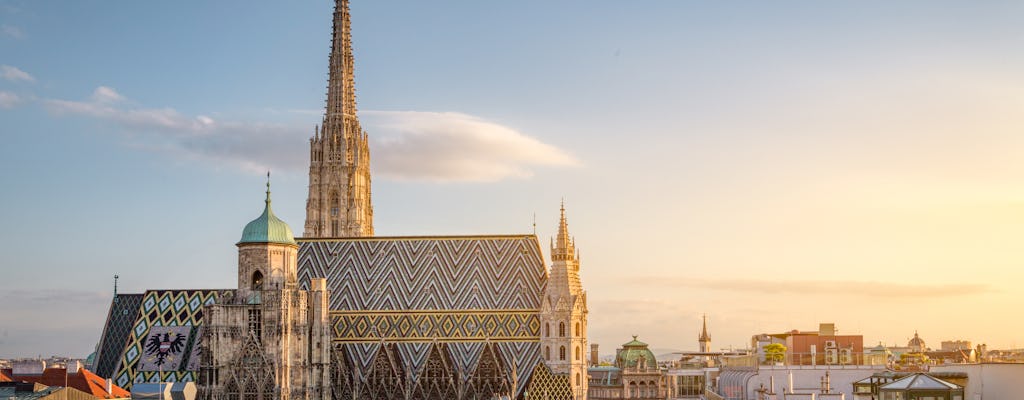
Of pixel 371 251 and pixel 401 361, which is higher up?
pixel 371 251

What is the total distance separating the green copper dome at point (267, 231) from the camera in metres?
90.7

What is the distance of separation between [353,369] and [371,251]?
427 inches

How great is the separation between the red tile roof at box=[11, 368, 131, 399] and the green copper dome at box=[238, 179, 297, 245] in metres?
12.9

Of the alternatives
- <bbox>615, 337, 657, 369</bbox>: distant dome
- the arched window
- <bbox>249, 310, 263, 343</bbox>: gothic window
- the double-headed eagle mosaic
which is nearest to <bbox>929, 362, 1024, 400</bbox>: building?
<bbox>249, 310, 263, 343</bbox>: gothic window

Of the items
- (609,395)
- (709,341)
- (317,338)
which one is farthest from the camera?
(709,341)

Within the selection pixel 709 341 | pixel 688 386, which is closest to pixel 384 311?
pixel 688 386

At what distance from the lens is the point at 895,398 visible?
188ft

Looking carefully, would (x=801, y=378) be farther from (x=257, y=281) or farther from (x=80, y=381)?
(x=80, y=381)

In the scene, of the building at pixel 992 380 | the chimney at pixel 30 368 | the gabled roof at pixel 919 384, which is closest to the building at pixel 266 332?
the chimney at pixel 30 368

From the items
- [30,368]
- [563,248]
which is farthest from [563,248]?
[30,368]

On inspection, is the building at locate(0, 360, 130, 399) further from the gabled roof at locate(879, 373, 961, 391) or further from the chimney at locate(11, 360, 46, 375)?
the gabled roof at locate(879, 373, 961, 391)

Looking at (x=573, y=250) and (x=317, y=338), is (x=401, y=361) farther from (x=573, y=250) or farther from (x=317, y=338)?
(x=573, y=250)

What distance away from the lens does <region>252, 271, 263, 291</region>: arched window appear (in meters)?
90.5

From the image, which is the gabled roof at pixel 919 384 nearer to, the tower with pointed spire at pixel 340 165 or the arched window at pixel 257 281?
the arched window at pixel 257 281
